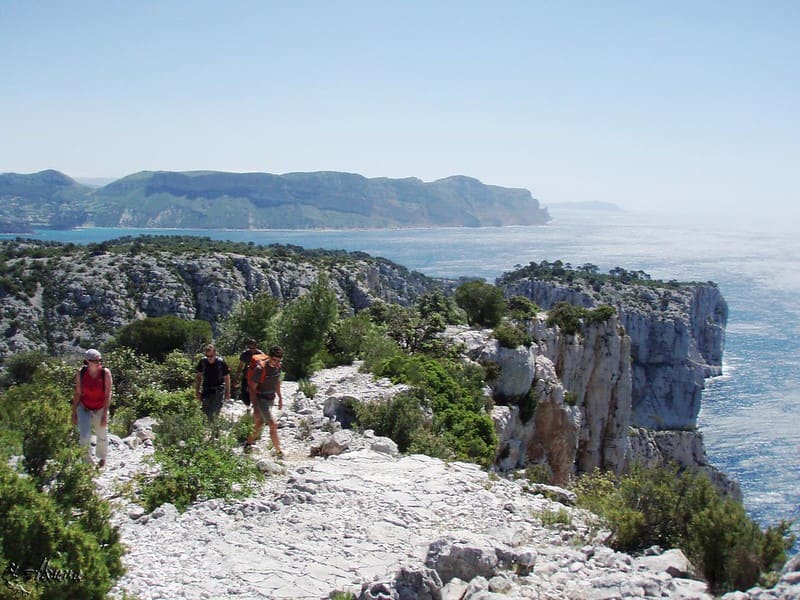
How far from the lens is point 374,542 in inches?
318

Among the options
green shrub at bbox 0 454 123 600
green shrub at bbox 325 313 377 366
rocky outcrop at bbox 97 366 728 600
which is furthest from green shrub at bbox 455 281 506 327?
green shrub at bbox 0 454 123 600

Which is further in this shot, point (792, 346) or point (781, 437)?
point (792, 346)

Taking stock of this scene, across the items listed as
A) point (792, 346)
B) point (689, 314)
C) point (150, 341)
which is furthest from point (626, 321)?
point (150, 341)

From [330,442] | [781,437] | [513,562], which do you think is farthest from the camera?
[781,437]

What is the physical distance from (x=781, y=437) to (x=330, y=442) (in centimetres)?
6193

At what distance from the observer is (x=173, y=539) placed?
7762 millimetres

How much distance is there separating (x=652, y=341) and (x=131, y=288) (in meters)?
54.0

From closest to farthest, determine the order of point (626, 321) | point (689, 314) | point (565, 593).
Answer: point (565, 593) < point (626, 321) < point (689, 314)

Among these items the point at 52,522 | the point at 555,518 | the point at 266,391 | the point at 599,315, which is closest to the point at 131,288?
the point at 599,315

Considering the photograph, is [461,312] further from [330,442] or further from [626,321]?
[626,321]

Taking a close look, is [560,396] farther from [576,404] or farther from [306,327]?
[306,327]

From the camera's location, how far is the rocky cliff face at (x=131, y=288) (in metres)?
50.8

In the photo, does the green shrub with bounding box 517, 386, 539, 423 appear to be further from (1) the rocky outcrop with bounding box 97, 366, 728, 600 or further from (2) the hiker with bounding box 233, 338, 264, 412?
(1) the rocky outcrop with bounding box 97, 366, 728, 600

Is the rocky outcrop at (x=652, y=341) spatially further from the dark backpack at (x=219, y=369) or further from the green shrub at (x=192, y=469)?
the green shrub at (x=192, y=469)
